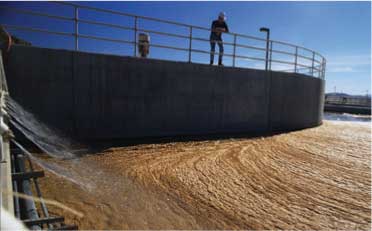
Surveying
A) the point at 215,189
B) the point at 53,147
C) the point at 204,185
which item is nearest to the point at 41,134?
the point at 53,147

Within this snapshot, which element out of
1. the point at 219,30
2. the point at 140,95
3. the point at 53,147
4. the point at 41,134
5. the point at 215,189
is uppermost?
the point at 219,30

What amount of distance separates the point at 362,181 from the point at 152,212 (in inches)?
156

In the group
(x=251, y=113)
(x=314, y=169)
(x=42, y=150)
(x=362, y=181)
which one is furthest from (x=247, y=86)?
(x=42, y=150)

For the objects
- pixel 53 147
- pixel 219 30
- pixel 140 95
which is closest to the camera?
pixel 53 147

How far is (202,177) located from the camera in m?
4.60

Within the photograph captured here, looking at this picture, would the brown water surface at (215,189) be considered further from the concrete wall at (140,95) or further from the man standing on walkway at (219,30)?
the man standing on walkway at (219,30)

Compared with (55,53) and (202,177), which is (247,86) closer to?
(202,177)

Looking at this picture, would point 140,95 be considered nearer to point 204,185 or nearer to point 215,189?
point 204,185

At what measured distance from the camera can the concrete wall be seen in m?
6.22

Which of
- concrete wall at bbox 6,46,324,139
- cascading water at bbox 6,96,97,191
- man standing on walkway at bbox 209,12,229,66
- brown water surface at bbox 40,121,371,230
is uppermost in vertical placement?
man standing on walkway at bbox 209,12,229,66

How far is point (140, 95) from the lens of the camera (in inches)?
293

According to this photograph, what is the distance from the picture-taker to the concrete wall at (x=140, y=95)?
6.22m

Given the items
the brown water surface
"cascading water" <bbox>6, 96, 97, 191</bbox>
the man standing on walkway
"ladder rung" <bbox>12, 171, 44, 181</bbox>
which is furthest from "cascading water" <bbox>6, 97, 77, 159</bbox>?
the man standing on walkway

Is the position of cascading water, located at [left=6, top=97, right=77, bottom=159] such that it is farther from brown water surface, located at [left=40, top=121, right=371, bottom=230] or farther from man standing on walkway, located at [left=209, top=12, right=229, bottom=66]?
man standing on walkway, located at [left=209, top=12, right=229, bottom=66]
